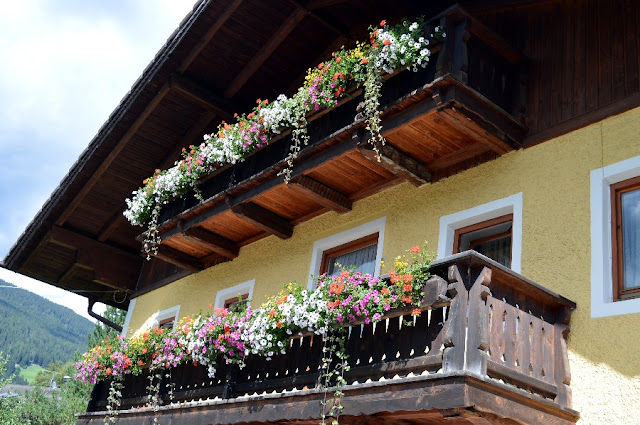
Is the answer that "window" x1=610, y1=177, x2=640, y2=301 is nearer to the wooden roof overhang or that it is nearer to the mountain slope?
the wooden roof overhang

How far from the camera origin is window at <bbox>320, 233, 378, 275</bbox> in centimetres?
918

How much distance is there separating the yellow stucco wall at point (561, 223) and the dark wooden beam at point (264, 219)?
0.36 metres

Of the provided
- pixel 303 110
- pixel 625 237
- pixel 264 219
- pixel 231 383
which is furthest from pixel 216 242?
pixel 625 237

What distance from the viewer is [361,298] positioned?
6.60 m

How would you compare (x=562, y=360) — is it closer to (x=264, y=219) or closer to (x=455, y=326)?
(x=455, y=326)

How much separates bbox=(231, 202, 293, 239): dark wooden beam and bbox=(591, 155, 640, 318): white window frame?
457 centimetres

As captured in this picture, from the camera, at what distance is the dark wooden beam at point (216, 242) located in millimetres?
11172

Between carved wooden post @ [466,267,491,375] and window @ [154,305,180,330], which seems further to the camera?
window @ [154,305,180,330]

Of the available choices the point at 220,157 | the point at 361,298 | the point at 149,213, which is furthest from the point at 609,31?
the point at 149,213

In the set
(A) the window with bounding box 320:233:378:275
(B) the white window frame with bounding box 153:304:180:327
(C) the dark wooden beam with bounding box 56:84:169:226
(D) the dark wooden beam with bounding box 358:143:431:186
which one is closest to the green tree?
(C) the dark wooden beam with bounding box 56:84:169:226

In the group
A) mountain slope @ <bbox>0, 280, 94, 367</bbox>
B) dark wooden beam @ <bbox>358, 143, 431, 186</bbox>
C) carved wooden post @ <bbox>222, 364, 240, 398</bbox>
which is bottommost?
carved wooden post @ <bbox>222, 364, 240, 398</bbox>

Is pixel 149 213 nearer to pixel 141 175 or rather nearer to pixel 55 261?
pixel 141 175

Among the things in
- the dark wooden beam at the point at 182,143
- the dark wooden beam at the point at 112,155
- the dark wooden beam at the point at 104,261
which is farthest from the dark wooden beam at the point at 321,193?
the dark wooden beam at the point at 104,261

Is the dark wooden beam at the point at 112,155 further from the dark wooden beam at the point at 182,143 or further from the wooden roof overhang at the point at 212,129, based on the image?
the dark wooden beam at the point at 182,143
